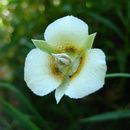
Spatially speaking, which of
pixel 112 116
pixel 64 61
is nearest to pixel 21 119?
pixel 112 116

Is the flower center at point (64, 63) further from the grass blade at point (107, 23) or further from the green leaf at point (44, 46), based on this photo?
the grass blade at point (107, 23)

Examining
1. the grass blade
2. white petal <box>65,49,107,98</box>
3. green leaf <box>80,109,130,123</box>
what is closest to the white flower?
white petal <box>65,49,107,98</box>

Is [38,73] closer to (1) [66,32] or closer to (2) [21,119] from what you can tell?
(1) [66,32]

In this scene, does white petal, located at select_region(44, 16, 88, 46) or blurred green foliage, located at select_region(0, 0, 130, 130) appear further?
blurred green foliage, located at select_region(0, 0, 130, 130)

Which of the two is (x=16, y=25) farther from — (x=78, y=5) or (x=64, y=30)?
(x=64, y=30)

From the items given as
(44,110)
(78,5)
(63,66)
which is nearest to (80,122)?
(44,110)

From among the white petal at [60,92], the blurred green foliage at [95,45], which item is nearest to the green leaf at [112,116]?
the blurred green foliage at [95,45]

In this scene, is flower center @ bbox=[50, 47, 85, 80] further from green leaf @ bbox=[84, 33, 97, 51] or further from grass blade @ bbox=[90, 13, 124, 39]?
grass blade @ bbox=[90, 13, 124, 39]
